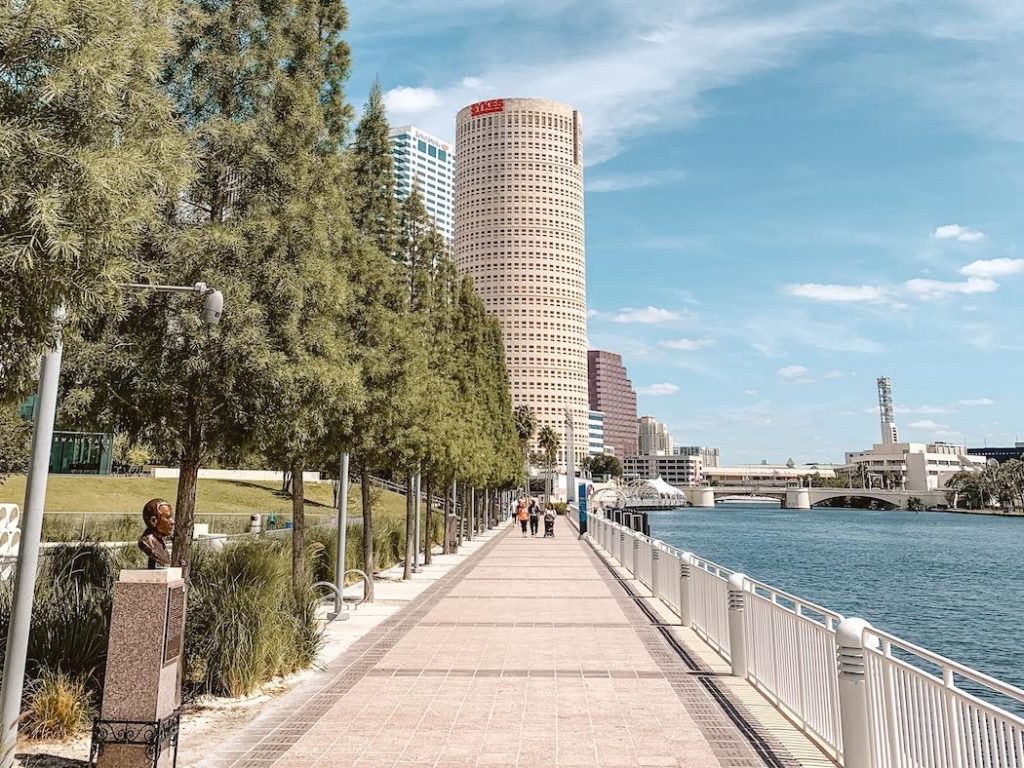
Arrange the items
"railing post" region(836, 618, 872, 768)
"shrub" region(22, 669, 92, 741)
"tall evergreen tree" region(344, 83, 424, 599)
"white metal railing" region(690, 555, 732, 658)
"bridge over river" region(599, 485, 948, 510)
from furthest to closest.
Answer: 1. "bridge over river" region(599, 485, 948, 510)
2. "tall evergreen tree" region(344, 83, 424, 599)
3. "white metal railing" region(690, 555, 732, 658)
4. "shrub" region(22, 669, 92, 741)
5. "railing post" region(836, 618, 872, 768)

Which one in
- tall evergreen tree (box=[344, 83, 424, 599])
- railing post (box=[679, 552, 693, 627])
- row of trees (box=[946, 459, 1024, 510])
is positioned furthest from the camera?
row of trees (box=[946, 459, 1024, 510])

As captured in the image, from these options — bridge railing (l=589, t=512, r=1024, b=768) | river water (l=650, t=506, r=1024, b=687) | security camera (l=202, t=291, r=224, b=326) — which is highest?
security camera (l=202, t=291, r=224, b=326)

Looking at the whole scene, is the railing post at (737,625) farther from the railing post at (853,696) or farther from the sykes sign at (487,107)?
the sykes sign at (487,107)

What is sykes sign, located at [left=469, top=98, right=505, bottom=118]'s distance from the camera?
196 metres

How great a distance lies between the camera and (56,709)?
678 cm

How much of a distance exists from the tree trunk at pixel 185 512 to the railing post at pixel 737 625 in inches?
261

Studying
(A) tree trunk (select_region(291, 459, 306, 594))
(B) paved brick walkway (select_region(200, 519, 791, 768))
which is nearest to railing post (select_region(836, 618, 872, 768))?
(B) paved brick walkway (select_region(200, 519, 791, 768))

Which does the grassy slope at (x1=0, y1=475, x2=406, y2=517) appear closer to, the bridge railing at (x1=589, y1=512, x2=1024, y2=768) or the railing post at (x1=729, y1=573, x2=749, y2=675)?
the railing post at (x1=729, y1=573, x2=749, y2=675)

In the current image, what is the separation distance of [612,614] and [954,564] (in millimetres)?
44288

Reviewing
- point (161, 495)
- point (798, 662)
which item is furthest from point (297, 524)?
point (161, 495)

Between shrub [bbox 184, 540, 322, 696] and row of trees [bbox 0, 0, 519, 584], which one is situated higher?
row of trees [bbox 0, 0, 519, 584]

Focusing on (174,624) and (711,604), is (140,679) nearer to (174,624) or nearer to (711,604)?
(174,624)

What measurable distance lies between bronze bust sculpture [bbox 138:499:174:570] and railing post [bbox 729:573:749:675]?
647 centimetres

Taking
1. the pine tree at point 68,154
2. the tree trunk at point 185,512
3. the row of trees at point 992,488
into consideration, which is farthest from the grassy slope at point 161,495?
the row of trees at point 992,488
